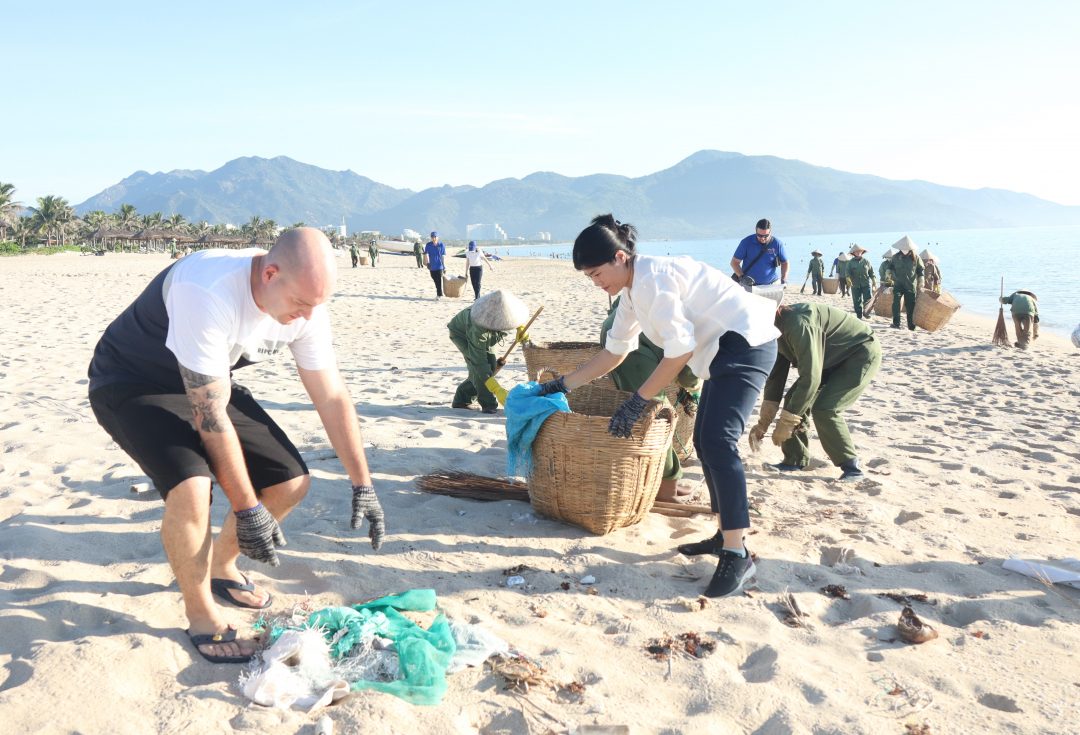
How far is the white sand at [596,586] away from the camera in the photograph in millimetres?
2141

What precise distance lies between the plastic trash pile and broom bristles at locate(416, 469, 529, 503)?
1355mm

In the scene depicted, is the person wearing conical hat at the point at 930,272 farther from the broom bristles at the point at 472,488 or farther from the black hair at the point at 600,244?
the black hair at the point at 600,244

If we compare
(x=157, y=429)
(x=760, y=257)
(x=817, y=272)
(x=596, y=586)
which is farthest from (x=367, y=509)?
(x=817, y=272)

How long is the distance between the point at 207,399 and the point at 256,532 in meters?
0.49

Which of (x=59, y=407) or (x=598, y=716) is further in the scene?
(x=59, y=407)

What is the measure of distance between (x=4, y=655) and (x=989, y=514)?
15.7ft

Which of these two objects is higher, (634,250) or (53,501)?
(634,250)

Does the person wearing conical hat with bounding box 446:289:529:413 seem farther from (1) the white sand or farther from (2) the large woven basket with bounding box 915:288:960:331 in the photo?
(2) the large woven basket with bounding box 915:288:960:331

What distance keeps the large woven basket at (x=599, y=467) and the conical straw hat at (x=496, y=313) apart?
7.29ft

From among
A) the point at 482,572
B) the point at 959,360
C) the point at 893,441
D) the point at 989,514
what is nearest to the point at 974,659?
the point at 989,514

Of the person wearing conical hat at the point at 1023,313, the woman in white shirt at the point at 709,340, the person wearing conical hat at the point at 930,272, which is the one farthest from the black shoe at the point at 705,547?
the person wearing conical hat at the point at 930,272

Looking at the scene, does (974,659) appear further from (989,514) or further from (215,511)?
(215,511)

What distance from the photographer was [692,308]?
3045 mm

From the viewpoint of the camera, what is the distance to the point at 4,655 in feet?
7.56
